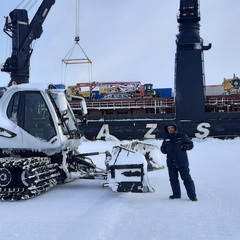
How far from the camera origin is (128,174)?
5.97m

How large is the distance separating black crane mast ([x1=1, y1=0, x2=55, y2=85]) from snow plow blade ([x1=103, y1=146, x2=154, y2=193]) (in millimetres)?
19789

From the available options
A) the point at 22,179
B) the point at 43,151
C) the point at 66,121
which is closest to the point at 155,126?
the point at 66,121

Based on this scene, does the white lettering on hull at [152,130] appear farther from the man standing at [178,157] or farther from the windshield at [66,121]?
the man standing at [178,157]

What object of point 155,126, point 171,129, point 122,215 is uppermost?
point 171,129

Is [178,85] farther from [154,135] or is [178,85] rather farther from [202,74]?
[154,135]

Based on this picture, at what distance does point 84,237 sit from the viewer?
3.90 metres

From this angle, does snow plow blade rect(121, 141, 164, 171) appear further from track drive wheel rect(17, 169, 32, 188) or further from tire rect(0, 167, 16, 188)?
tire rect(0, 167, 16, 188)

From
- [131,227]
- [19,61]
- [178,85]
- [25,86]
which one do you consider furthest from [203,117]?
[131,227]

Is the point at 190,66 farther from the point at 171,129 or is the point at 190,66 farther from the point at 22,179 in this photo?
the point at 22,179

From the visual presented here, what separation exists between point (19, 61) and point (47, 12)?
410cm

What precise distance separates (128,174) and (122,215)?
1142mm

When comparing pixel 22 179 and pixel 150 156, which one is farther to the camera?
pixel 150 156

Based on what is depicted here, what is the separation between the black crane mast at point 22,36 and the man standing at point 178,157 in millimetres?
20155

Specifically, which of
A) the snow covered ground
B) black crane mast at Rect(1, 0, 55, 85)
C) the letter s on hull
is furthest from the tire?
black crane mast at Rect(1, 0, 55, 85)
